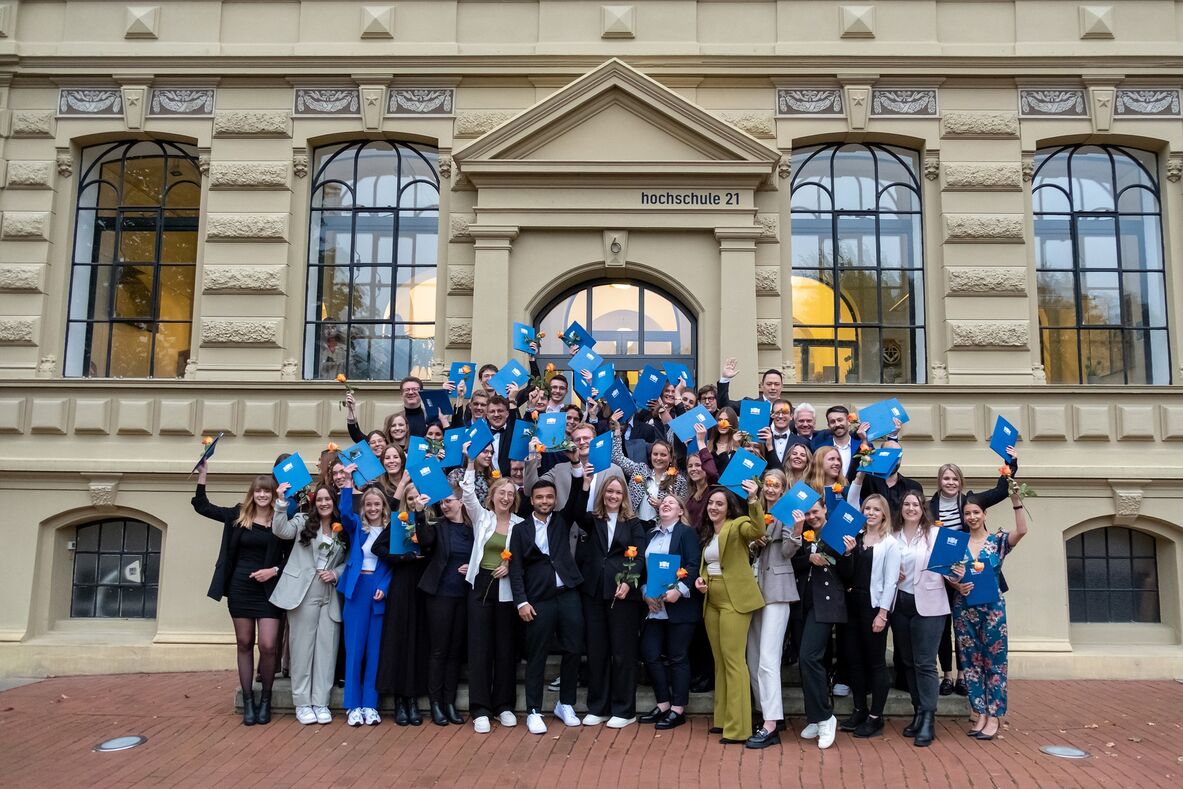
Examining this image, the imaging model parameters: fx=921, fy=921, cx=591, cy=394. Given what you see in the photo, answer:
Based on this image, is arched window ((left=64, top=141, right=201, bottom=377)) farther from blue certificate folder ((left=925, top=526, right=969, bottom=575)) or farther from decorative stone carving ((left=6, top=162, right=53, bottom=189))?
blue certificate folder ((left=925, top=526, right=969, bottom=575))

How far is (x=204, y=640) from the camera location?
37.8 feet

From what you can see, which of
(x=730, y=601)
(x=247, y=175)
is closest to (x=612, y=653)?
(x=730, y=601)

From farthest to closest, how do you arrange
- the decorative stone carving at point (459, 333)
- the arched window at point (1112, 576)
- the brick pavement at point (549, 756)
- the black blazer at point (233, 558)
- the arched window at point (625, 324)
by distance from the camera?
1. the arched window at point (625, 324)
2. the decorative stone carving at point (459, 333)
3. the arched window at point (1112, 576)
4. the black blazer at point (233, 558)
5. the brick pavement at point (549, 756)

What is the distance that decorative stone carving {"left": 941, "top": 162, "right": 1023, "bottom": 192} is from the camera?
12133mm

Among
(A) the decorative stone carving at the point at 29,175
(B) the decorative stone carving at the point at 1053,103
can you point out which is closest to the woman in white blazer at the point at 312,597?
(A) the decorative stone carving at the point at 29,175

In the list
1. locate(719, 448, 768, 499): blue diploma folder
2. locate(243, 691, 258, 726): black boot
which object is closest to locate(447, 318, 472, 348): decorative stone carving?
locate(243, 691, 258, 726): black boot

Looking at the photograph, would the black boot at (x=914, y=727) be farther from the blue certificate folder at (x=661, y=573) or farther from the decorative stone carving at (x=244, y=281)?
the decorative stone carving at (x=244, y=281)

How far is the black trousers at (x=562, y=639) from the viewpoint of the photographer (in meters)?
8.05

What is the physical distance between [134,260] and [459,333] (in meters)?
4.79

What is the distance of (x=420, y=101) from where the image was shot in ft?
41.3

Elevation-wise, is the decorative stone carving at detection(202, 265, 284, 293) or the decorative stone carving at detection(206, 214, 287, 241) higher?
the decorative stone carving at detection(206, 214, 287, 241)

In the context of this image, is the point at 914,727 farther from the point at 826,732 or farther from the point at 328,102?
the point at 328,102

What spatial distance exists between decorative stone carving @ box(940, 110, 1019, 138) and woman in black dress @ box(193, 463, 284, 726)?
9.75 metres

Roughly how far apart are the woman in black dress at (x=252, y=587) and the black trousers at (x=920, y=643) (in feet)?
18.1
